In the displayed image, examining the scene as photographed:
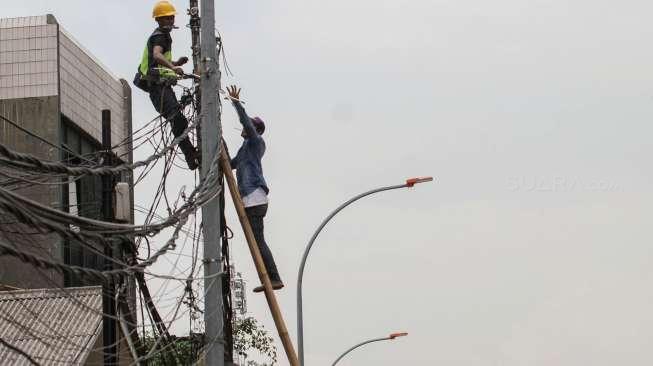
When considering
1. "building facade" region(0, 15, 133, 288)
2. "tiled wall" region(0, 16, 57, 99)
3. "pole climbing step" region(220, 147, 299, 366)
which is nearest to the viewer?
"pole climbing step" region(220, 147, 299, 366)

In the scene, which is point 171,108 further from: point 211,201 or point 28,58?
point 28,58

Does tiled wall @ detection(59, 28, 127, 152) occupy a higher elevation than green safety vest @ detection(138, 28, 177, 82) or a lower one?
higher

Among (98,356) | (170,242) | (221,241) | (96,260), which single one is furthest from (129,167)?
(96,260)

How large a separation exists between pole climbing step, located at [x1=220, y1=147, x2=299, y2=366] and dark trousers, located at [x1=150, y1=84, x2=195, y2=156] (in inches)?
23.6

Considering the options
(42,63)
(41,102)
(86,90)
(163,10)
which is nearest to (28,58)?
(42,63)

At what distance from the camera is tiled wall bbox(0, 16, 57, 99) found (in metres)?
27.2

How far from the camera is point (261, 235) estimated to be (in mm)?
14500

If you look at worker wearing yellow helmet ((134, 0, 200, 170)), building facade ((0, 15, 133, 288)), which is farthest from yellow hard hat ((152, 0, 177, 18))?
building facade ((0, 15, 133, 288))

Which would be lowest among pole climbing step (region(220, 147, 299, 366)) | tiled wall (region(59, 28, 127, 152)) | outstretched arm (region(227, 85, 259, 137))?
pole climbing step (region(220, 147, 299, 366))

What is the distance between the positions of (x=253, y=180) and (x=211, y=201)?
1033 mm

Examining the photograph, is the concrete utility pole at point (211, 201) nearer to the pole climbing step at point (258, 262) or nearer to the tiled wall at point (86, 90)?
the pole climbing step at point (258, 262)

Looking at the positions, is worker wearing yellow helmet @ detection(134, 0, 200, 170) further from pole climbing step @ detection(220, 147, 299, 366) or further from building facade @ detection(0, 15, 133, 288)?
building facade @ detection(0, 15, 133, 288)

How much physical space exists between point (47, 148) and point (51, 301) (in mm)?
6926

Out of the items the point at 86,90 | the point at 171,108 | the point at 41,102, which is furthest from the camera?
the point at 86,90
